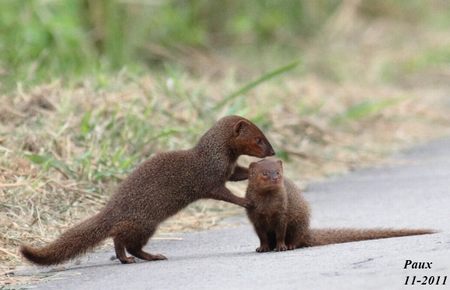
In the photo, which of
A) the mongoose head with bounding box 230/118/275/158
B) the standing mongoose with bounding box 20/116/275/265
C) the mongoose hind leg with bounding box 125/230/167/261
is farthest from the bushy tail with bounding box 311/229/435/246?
the mongoose hind leg with bounding box 125/230/167/261

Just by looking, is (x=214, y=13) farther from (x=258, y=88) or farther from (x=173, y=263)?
(x=173, y=263)

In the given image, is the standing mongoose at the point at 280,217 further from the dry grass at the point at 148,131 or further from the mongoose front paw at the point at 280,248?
the dry grass at the point at 148,131

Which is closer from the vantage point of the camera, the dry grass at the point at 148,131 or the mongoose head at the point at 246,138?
the mongoose head at the point at 246,138

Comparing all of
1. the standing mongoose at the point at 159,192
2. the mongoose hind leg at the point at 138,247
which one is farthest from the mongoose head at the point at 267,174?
the mongoose hind leg at the point at 138,247

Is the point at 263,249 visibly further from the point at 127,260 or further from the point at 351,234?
the point at 127,260

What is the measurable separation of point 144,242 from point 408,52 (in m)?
9.21

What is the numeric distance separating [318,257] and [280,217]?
64 centimetres

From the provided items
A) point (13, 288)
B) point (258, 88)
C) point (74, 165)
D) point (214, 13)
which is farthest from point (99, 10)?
point (13, 288)

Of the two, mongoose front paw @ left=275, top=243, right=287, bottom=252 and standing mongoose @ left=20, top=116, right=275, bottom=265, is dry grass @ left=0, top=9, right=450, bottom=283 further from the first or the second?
mongoose front paw @ left=275, top=243, right=287, bottom=252

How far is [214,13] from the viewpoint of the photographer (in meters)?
13.0

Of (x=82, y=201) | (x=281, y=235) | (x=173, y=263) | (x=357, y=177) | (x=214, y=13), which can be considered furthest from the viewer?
(x=214, y=13)

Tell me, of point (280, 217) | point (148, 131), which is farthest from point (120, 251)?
point (148, 131)

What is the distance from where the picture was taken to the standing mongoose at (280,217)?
17.3 ft

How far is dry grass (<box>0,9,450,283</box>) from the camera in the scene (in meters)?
5.99
